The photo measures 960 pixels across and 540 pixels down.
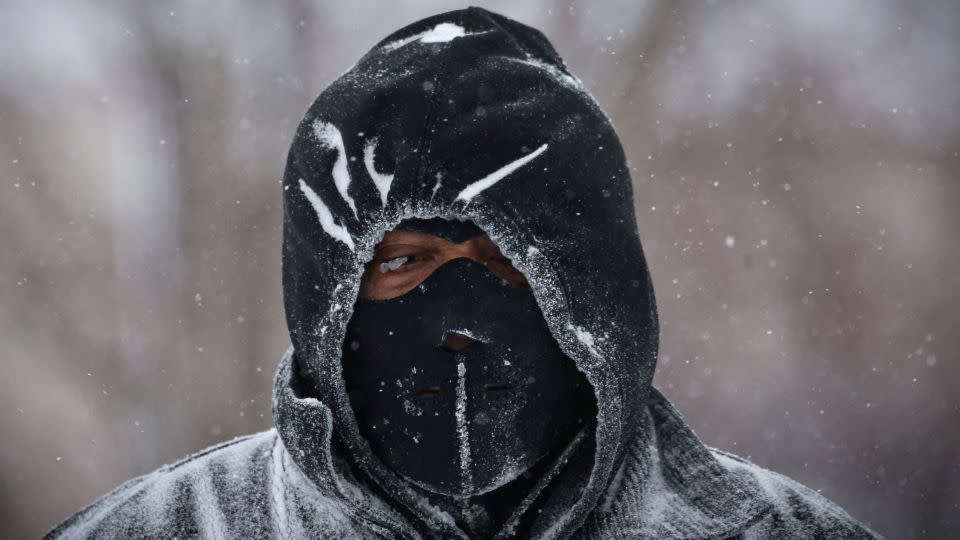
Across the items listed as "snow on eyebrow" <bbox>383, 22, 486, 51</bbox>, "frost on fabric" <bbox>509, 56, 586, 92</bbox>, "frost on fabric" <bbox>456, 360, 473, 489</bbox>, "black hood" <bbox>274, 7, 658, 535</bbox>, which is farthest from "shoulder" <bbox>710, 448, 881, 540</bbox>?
"snow on eyebrow" <bbox>383, 22, 486, 51</bbox>

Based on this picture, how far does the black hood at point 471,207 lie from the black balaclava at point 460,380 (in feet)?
0.26

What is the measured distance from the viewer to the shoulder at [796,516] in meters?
2.05

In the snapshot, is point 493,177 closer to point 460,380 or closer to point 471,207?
point 471,207

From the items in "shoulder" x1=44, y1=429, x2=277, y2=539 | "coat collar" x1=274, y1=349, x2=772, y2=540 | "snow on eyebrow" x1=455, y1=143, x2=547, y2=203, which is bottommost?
"shoulder" x1=44, y1=429, x2=277, y2=539

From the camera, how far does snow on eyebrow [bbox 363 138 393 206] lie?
193cm

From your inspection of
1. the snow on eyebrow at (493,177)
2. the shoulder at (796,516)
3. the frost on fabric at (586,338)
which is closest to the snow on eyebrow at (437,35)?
the snow on eyebrow at (493,177)

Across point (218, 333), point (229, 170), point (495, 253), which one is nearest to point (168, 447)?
point (218, 333)

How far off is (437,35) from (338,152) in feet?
1.38

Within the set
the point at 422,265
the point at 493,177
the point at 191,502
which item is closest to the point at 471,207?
the point at 493,177

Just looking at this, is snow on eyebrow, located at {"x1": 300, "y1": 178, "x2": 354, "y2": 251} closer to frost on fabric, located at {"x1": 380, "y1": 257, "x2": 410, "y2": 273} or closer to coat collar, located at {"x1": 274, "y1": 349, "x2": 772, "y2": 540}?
frost on fabric, located at {"x1": 380, "y1": 257, "x2": 410, "y2": 273}

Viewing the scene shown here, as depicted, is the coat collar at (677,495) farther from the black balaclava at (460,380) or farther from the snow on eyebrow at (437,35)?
the snow on eyebrow at (437,35)

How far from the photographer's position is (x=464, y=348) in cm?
197

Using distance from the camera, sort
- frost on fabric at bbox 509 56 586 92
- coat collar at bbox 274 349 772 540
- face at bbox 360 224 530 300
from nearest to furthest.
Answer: coat collar at bbox 274 349 772 540, face at bbox 360 224 530 300, frost on fabric at bbox 509 56 586 92

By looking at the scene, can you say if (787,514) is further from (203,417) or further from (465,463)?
(203,417)
